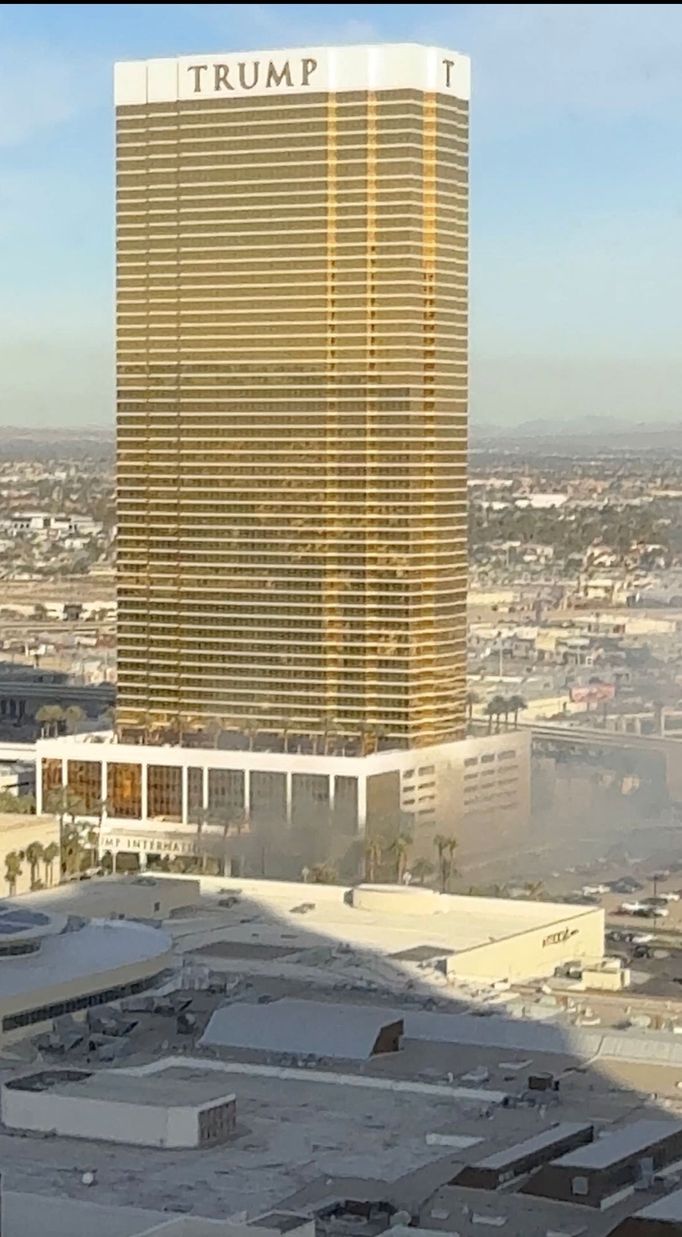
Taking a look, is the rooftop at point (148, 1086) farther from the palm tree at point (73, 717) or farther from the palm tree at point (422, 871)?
the palm tree at point (73, 717)

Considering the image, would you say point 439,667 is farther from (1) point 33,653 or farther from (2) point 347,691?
(1) point 33,653

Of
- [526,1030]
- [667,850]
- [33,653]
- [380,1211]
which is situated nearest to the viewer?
[380,1211]

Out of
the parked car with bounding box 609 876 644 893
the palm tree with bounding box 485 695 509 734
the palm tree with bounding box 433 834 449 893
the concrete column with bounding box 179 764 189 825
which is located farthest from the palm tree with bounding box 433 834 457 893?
the palm tree with bounding box 485 695 509 734

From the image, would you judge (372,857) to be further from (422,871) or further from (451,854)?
(451,854)

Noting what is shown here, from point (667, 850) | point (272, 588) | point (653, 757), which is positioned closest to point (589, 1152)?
point (667, 850)

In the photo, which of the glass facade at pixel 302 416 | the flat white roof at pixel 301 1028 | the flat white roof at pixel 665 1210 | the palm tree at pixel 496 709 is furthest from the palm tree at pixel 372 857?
the flat white roof at pixel 665 1210
